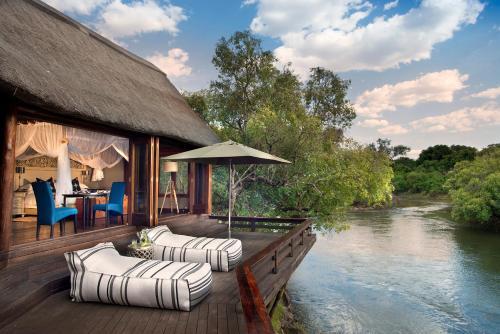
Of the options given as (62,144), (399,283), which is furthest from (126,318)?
(399,283)

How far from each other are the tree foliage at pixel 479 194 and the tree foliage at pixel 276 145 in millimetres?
12864

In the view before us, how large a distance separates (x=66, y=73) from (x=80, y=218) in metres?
3.36

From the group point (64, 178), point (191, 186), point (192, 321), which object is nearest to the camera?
point (192, 321)

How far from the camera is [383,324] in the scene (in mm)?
10078

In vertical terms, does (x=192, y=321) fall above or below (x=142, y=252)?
below

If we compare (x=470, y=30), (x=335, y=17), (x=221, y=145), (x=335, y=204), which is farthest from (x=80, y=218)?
(x=470, y=30)

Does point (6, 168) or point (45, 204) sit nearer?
point (6, 168)

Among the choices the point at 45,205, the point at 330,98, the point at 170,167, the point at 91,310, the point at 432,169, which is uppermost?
the point at 330,98

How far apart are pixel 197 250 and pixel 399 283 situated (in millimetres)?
11608

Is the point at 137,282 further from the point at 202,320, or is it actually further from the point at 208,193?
the point at 208,193

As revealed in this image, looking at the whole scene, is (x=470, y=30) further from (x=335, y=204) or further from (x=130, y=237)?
(x=130, y=237)

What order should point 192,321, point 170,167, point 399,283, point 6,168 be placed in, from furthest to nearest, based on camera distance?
point 399,283
point 170,167
point 6,168
point 192,321

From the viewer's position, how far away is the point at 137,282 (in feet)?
10.0

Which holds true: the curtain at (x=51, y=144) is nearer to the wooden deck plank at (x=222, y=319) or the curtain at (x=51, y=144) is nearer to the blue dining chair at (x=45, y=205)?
the blue dining chair at (x=45, y=205)
